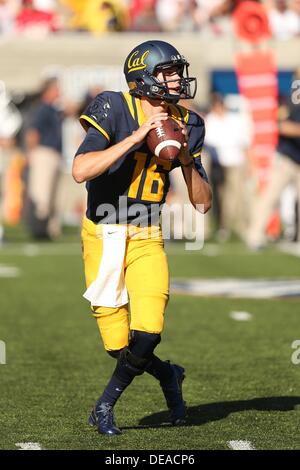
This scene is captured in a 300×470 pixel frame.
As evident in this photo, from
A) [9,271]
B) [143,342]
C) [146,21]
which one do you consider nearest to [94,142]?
[143,342]

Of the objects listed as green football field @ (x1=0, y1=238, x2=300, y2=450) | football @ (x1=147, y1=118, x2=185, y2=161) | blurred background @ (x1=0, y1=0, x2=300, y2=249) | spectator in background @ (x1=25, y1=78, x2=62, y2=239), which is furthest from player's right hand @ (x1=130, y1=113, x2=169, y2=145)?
spectator in background @ (x1=25, y1=78, x2=62, y2=239)

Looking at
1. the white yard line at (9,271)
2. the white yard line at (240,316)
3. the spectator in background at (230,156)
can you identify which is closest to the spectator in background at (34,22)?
the spectator in background at (230,156)

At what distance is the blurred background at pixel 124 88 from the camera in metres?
16.0

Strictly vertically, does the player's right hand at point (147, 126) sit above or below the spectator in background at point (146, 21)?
below

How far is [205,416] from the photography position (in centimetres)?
591

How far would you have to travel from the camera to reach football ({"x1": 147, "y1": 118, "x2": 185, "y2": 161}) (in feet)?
17.0

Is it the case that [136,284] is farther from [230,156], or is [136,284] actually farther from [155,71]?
[230,156]

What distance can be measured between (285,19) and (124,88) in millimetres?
2887

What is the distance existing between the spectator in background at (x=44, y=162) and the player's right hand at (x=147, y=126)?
10.5 m

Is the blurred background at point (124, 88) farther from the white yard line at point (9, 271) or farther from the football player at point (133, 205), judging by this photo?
the football player at point (133, 205)

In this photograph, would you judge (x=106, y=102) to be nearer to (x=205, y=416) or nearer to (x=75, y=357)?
(x=205, y=416)

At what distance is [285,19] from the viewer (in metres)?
18.1
